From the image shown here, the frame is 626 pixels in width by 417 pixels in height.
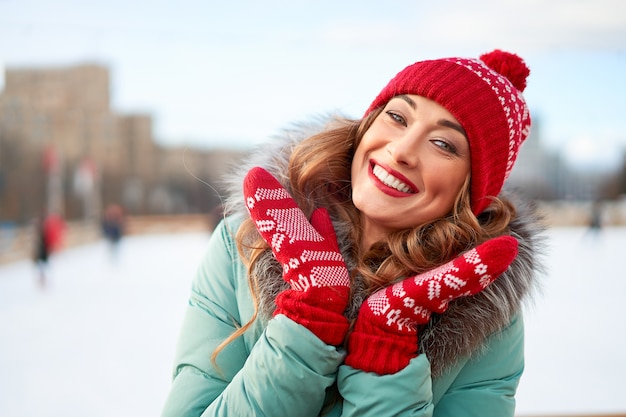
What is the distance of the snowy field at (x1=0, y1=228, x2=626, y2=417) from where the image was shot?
91.1 inches

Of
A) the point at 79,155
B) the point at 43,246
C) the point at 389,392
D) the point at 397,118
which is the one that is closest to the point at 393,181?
the point at 397,118

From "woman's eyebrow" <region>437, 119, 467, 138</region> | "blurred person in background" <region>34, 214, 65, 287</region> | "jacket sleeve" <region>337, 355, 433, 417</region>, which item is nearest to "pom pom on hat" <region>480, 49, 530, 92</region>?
"woman's eyebrow" <region>437, 119, 467, 138</region>

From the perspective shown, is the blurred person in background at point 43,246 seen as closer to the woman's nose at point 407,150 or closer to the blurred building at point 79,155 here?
the blurred building at point 79,155

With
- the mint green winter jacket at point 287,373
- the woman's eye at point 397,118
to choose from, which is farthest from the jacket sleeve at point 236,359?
the woman's eye at point 397,118

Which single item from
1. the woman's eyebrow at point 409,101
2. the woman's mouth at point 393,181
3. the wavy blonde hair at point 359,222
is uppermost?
the woman's eyebrow at point 409,101

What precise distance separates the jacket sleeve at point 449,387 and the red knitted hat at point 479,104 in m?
0.23

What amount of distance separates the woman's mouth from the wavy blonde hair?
0.24 feet

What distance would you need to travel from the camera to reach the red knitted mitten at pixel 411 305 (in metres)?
0.72

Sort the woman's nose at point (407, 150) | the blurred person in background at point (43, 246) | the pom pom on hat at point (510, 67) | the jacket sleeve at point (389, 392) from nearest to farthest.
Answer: the jacket sleeve at point (389, 392) → the woman's nose at point (407, 150) → the pom pom on hat at point (510, 67) → the blurred person in background at point (43, 246)

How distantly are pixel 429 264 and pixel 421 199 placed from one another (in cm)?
10

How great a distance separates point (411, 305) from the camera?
2.41 ft

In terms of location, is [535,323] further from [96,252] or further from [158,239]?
[158,239]

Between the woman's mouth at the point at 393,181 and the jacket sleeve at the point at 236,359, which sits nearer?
the jacket sleeve at the point at 236,359

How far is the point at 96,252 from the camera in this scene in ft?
32.6
